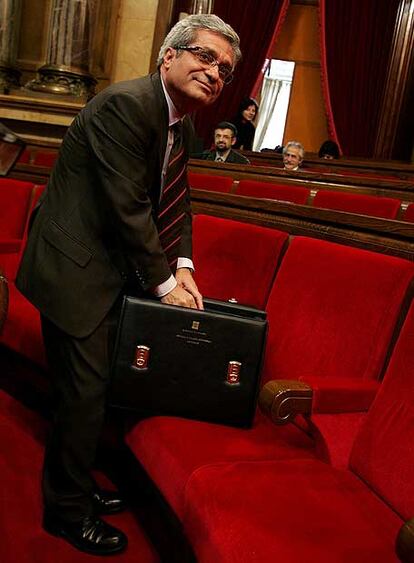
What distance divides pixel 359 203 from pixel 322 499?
3.80 ft

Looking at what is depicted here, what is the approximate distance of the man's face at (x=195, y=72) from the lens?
0.75 m

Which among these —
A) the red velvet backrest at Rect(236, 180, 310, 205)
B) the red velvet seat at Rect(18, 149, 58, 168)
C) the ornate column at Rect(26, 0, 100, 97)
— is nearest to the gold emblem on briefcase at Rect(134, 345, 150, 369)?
the red velvet backrest at Rect(236, 180, 310, 205)

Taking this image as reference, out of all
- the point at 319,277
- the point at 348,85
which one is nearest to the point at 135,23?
the point at 348,85

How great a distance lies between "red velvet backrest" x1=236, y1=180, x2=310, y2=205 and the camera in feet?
5.88

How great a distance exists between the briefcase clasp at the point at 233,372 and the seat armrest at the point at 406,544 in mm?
383

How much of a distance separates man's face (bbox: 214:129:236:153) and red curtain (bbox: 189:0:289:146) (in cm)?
200

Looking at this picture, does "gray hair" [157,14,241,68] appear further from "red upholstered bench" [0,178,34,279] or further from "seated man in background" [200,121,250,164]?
"seated man in background" [200,121,250,164]

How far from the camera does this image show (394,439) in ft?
2.09

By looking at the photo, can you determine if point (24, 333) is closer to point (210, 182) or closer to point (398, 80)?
point (210, 182)

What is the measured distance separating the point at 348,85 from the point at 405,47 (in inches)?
19.5

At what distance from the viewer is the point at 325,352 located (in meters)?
0.85

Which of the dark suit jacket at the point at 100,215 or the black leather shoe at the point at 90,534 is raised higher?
the dark suit jacket at the point at 100,215

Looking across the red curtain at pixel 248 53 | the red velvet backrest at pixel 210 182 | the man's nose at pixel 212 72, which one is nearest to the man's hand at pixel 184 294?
the man's nose at pixel 212 72

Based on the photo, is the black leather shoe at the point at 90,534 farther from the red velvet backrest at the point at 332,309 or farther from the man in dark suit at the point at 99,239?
the red velvet backrest at the point at 332,309
